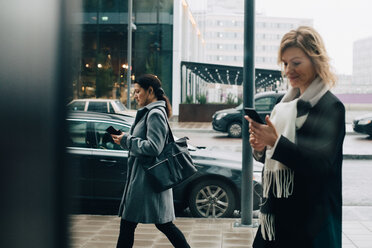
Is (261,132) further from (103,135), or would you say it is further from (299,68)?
(103,135)

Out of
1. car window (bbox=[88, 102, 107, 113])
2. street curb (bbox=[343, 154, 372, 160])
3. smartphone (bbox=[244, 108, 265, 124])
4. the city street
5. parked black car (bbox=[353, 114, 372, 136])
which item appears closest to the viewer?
smartphone (bbox=[244, 108, 265, 124])

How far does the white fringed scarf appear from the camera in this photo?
6.69 feet

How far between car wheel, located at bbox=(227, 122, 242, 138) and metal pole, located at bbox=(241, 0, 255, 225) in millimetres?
13586

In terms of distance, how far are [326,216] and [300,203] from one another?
12 centimetres

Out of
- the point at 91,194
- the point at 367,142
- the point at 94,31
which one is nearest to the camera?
the point at 91,194

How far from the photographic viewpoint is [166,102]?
3947mm

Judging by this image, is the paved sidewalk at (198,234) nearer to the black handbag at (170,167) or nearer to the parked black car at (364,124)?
the black handbag at (170,167)

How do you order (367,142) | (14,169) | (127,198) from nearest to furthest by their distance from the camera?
(14,169)
(127,198)
(367,142)

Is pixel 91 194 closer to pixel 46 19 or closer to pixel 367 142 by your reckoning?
pixel 46 19

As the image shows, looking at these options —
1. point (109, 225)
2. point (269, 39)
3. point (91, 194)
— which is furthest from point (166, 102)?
point (269, 39)

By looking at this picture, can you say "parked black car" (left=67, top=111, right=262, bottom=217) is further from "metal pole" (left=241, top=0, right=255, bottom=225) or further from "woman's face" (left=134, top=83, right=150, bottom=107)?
"woman's face" (left=134, top=83, right=150, bottom=107)

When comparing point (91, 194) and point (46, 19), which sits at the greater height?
point (46, 19)

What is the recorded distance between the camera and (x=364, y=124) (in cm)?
1786

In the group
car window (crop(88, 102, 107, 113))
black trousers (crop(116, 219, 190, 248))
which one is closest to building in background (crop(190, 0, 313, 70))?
car window (crop(88, 102, 107, 113))
